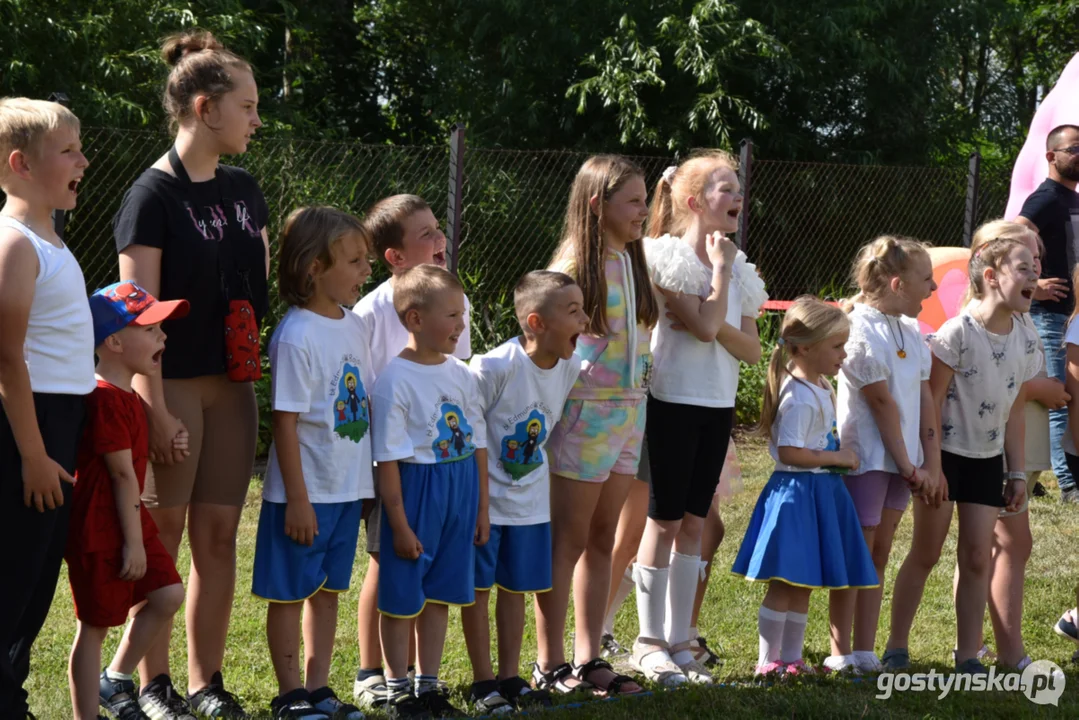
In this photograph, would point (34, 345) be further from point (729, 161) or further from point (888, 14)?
point (888, 14)

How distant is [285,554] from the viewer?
370 cm

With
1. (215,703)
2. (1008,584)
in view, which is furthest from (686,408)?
(215,703)

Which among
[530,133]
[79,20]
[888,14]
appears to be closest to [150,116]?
[79,20]

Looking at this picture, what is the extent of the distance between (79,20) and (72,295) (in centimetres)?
780

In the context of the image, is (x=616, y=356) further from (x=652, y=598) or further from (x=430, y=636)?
(x=430, y=636)

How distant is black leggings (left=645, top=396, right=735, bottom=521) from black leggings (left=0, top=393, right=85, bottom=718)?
6.54 feet

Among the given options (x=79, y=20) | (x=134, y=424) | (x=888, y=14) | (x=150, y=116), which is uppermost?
(x=888, y=14)

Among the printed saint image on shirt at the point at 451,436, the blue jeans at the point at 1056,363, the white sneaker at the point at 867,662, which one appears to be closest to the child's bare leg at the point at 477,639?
the printed saint image on shirt at the point at 451,436

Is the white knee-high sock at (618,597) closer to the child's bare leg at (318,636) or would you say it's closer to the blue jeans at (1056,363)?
the child's bare leg at (318,636)

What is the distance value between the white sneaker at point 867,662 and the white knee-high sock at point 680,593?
62 centimetres

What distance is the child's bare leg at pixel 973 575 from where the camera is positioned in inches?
183

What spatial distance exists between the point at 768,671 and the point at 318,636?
1.61 meters

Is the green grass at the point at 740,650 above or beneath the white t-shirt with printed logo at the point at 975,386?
beneath

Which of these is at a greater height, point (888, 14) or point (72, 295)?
point (888, 14)
